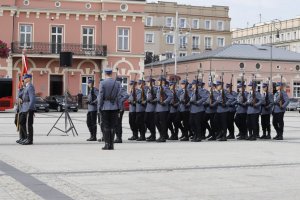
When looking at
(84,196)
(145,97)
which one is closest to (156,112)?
(145,97)

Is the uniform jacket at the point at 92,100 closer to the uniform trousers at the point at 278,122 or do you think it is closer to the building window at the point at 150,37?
the uniform trousers at the point at 278,122

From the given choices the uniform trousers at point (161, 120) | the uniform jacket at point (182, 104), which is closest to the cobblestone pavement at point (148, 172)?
the uniform trousers at point (161, 120)

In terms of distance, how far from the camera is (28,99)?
659 inches

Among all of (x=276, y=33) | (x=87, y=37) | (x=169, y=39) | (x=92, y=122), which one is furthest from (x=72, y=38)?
(x=276, y=33)

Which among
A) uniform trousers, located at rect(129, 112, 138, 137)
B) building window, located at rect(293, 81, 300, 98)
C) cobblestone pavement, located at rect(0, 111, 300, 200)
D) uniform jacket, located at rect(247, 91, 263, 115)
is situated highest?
building window, located at rect(293, 81, 300, 98)

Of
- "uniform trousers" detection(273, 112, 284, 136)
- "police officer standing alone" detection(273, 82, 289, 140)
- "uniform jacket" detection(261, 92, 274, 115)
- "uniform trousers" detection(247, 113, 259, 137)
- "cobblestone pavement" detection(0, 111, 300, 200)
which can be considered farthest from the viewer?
"uniform jacket" detection(261, 92, 274, 115)

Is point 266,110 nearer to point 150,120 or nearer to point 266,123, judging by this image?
point 266,123

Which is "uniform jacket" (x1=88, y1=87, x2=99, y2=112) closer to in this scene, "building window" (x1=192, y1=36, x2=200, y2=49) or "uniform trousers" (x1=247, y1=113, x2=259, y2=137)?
"uniform trousers" (x1=247, y1=113, x2=259, y2=137)

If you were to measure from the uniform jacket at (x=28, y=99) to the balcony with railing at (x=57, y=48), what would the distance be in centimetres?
Result: 3607

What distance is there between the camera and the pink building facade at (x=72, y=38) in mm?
52500

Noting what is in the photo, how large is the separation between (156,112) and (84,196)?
34.6ft

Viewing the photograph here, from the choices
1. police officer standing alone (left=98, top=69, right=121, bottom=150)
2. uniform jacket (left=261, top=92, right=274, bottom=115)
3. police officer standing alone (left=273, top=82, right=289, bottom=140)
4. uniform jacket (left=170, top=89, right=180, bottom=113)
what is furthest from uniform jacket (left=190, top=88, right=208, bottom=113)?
police officer standing alone (left=98, top=69, right=121, bottom=150)

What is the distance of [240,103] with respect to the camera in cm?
2002

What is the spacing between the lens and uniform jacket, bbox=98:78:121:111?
597 inches
